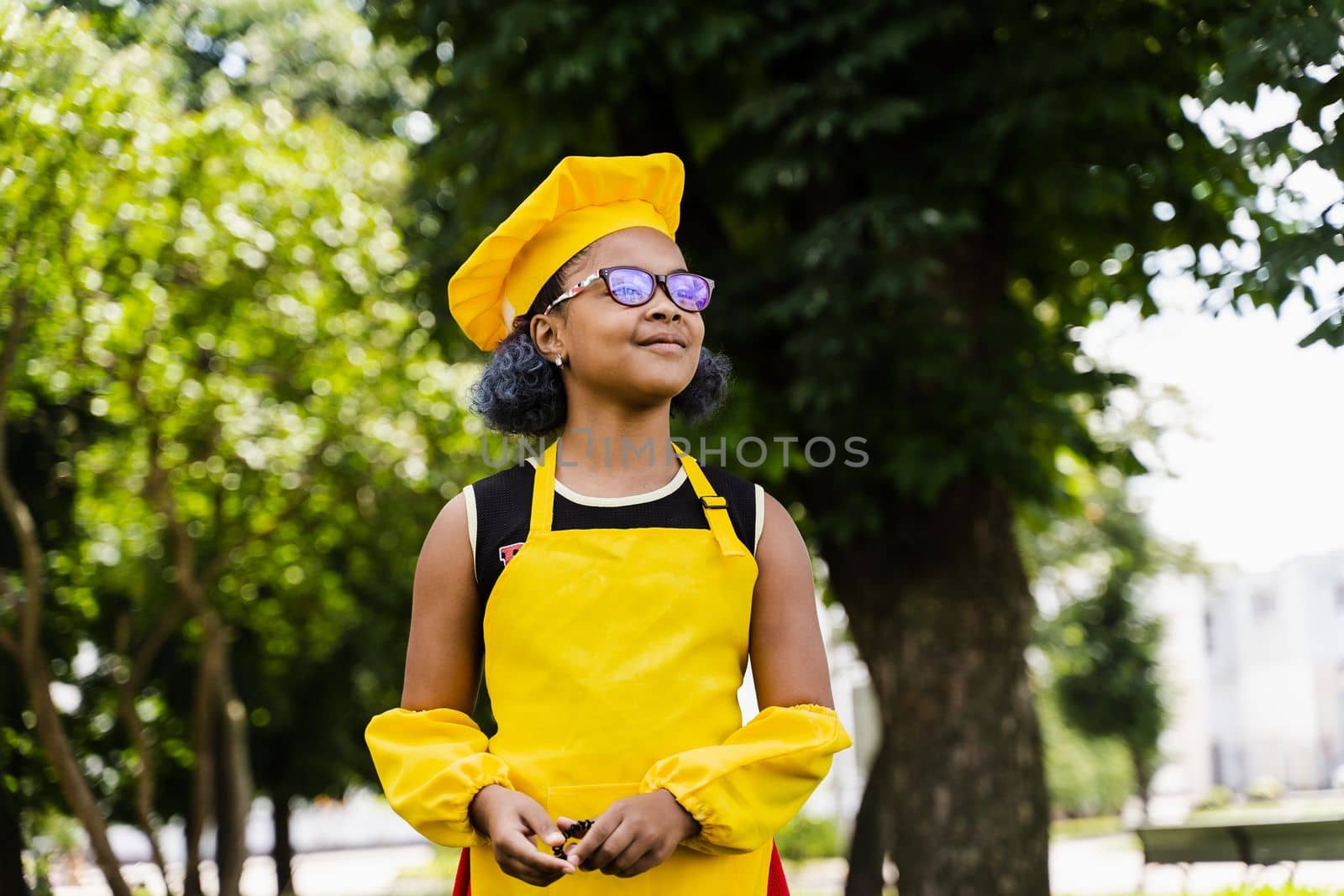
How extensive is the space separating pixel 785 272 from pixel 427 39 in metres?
2.60

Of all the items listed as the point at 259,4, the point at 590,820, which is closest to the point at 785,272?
the point at 590,820

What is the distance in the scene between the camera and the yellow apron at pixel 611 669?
2172 millimetres

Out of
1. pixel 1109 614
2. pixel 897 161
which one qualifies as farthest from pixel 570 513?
pixel 1109 614

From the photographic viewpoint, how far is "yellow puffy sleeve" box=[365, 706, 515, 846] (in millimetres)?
2096

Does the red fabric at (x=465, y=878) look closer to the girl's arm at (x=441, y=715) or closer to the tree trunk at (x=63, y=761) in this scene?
the girl's arm at (x=441, y=715)

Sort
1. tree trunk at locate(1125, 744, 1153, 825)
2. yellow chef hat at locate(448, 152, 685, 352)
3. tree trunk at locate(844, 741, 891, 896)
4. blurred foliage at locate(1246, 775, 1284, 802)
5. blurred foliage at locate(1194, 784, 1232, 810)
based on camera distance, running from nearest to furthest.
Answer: yellow chef hat at locate(448, 152, 685, 352), tree trunk at locate(844, 741, 891, 896), tree trunk at locate(1125, 744, 1153, 825), blurred foliage at locate(1194, 784, 1232, 810), blurred foliage at locate(1246, 775, 1284, 802)

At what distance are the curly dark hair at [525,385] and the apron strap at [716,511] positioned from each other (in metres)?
0.29

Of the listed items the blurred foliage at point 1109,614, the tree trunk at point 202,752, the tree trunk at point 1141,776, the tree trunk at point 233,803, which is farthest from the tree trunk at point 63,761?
the tree trunk at point 1141,776

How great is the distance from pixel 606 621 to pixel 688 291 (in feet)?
1.95

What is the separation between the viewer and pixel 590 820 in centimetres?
204

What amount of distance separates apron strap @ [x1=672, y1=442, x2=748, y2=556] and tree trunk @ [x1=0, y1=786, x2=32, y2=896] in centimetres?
886

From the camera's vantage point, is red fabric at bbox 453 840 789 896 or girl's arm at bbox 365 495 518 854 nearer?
girl's arm at bbox 365 495 518 854

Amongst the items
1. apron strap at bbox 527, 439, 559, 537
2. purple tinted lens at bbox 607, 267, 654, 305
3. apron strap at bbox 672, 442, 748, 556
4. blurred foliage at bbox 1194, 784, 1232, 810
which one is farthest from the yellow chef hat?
blurred foliage at bbox 1194, 784, 1232, 810

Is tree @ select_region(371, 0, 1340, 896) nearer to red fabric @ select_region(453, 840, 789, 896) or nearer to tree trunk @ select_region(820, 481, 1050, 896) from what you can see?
tree trunk @ select_region(820, 481, 1050, 896)
